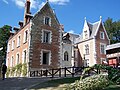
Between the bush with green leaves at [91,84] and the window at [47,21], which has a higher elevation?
the window at [47,21]

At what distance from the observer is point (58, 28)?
28.6 meters

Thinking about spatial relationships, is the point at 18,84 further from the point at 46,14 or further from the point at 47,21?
the point at 46,14

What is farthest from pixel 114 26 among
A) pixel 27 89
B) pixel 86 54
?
pixel 27 89

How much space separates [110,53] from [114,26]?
1737 cm

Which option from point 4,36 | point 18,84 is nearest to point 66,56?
point 4,36

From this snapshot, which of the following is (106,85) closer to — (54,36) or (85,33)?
(54,36)

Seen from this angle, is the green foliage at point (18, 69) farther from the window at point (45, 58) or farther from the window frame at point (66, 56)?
the window frame at point (66, 56)

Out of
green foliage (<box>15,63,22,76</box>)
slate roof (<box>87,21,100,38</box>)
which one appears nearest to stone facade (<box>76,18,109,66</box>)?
slate roof (<box>87,21,100,38</box>)

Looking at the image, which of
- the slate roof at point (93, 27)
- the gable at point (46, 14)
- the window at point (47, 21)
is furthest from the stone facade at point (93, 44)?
the window at point (47, 21)

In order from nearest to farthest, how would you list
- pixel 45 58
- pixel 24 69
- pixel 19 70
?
pixel 24 69
pixel 45 58
pixel 19 70

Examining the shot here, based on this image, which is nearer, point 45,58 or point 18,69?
point 45,58

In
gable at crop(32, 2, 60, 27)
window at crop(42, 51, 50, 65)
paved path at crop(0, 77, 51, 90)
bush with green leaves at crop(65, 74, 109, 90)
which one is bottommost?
paved path at crop(0, 77, 51, 90)

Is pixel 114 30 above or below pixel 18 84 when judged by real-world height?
above

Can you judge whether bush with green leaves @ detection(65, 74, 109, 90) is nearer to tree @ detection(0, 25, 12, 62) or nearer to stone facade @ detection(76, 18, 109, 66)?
stone facade @ detection(76, 18, 109, 66)
